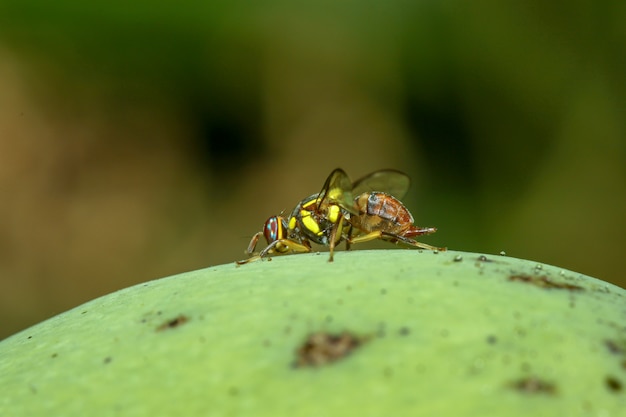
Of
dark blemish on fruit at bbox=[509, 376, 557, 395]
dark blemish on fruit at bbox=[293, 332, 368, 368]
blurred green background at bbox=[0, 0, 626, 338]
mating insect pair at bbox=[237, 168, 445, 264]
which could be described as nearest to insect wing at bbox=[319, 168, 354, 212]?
mating insect pair at bbox=[237, 168, 445, 264]

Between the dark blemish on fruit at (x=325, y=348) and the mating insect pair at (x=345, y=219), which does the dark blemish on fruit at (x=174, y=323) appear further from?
the mating insect pair at (x=345, y=219)

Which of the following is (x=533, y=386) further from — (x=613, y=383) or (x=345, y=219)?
(x=345, y=219)

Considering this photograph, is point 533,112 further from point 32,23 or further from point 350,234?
point 32,23

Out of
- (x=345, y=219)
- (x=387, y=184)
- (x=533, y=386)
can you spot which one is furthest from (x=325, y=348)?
(x=387, y=184)

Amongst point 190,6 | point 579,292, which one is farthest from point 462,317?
point 190,6

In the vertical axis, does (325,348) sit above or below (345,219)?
above

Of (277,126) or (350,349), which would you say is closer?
(350,349)

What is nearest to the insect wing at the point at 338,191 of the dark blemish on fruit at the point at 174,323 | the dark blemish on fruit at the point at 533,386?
the dark blemish on fruit at the point at 174,323
